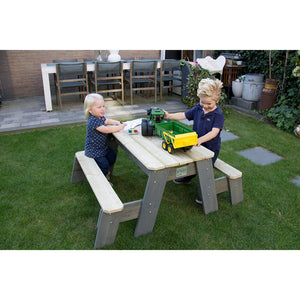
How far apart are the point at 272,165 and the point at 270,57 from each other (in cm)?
316

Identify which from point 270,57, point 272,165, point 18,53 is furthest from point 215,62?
point 18,53

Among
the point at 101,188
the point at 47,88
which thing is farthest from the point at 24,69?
the point at 101,188

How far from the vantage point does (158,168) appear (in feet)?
6.98

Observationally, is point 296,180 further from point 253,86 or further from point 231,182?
point 253,86

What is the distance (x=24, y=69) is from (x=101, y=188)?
630 cm

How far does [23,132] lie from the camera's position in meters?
4.78

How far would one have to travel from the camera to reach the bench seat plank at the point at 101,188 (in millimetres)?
2107

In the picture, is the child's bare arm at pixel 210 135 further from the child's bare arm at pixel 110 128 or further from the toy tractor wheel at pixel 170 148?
the child's bare arm at pixel 110 128

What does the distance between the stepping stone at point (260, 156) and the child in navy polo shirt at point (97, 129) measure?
2.06 meters

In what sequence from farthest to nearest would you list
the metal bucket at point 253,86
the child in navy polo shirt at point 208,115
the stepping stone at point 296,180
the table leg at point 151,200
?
the metal bucket at point 253,86
the stepping stone at point 296,180
the child in navy polo shirt at point 208,115
the table leg at point 151,200

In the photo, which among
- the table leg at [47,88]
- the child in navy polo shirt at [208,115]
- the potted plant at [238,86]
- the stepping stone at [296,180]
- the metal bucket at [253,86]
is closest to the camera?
the child in navy polo shirt at [208,115]

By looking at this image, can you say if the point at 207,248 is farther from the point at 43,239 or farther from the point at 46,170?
the point at 46,170

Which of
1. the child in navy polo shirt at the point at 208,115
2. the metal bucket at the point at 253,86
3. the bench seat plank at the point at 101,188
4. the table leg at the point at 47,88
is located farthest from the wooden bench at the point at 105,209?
the metal bucket at the point at 253,86

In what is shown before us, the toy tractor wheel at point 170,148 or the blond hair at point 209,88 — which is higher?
the blond hair at point 209,88
